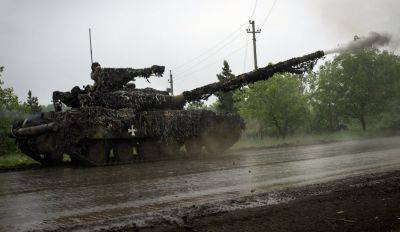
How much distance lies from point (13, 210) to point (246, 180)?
441cm

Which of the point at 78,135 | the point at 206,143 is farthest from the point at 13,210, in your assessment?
the point at 206,143

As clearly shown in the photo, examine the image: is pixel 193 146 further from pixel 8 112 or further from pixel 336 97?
pixel 336 97

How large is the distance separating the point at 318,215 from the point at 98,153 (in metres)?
10.2

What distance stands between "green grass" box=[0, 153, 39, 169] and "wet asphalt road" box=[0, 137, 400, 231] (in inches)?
161

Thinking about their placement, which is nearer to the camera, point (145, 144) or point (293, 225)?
point (293, 225)

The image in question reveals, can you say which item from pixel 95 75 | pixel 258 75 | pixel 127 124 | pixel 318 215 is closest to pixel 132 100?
pixel 127 124

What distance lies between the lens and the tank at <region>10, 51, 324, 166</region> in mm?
14516

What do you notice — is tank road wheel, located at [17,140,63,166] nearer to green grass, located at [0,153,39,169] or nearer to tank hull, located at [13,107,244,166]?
tank hull, located at [13,107,244,166]

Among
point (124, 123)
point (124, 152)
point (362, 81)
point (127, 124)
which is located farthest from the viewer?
point (362, 81)

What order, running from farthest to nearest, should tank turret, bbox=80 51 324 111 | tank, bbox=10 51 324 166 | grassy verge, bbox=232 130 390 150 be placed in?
grassy verge, bbox=232 130 390 150
tank turret, bbox=80 51 324 111
tank, bbox=10 51 324 166

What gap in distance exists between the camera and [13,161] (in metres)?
17.8

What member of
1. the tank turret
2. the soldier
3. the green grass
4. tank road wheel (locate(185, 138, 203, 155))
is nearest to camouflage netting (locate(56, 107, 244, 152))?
tank road wheel (locate(185, 138, 203, 155))

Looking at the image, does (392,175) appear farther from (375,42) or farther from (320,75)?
(320,75)

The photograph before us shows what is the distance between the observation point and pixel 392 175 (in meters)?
8.91
